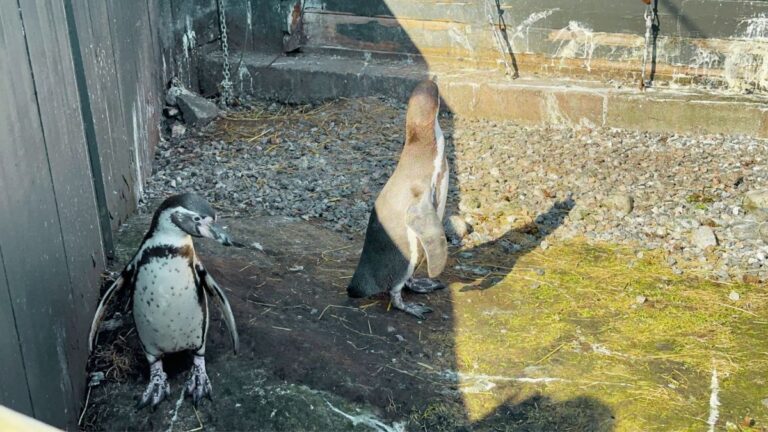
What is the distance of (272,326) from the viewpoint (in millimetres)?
3963

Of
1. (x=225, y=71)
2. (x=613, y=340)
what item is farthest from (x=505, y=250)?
(x=225, y=71)

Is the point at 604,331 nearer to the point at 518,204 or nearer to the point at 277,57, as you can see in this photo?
the point at 518,204

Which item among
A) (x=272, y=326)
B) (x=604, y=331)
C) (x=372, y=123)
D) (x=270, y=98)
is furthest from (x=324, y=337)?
(x=270, y=98)

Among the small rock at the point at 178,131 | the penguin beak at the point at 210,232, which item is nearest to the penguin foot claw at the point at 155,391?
the penguin beak at the point at 210,232

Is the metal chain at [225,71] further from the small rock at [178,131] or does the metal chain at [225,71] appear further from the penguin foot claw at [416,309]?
the penguin foot claw at [416,309]

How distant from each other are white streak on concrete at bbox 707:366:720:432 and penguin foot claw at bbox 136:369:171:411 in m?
2.37

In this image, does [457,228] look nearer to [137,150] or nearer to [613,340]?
[613,340]

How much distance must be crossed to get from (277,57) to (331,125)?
135 cm

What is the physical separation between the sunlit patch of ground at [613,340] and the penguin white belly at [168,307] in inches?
50.5

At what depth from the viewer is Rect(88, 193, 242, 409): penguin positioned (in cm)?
333

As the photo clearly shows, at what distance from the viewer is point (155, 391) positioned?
11.4 ft

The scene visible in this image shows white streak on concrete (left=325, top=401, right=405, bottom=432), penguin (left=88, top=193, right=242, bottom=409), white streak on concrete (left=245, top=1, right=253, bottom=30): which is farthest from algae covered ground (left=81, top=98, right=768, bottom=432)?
white streak on concrete (left=245, top=1, right=253, bottom=30)

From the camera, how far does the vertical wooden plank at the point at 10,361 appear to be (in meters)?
2.54

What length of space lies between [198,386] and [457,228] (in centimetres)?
238
